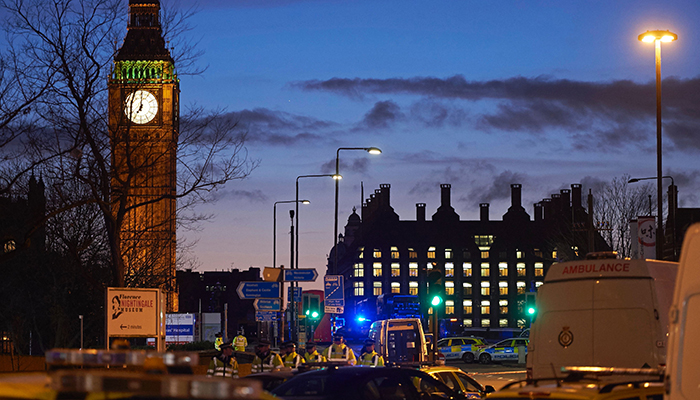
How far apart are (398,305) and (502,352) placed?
863 cm

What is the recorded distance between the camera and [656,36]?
78.9 feet

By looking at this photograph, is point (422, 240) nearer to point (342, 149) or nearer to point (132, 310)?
point (342, 149)

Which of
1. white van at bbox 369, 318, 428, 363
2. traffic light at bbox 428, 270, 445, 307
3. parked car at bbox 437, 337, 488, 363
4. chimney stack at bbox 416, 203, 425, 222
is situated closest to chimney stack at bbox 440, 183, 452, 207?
chimney stack at bbox 416, 203, 425, 222

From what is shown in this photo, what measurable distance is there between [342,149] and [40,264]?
16039 millimetres

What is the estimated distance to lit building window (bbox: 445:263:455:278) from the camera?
152m

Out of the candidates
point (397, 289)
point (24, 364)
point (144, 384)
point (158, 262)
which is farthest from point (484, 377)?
point (397, 289)

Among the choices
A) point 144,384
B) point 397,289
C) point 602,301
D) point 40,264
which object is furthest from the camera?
point 397,289

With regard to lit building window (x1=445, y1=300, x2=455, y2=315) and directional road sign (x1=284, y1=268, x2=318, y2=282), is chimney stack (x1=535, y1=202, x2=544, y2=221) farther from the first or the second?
directional road sign (x1=284, y1=268, x2=318, y2=282)

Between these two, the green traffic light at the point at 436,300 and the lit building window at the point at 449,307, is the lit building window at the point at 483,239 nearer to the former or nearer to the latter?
the lit building window at the point at 449,307

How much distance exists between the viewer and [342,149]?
4228cm

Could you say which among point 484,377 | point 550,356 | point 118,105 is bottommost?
point 484,377

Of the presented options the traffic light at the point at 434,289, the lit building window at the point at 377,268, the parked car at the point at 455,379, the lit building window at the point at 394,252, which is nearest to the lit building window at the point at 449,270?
the lit building window at the point at 394,252

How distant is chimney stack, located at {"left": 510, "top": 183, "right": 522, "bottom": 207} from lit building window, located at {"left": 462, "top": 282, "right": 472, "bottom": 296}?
15.8 metres

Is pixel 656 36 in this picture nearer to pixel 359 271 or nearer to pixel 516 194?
pixel 359 271
